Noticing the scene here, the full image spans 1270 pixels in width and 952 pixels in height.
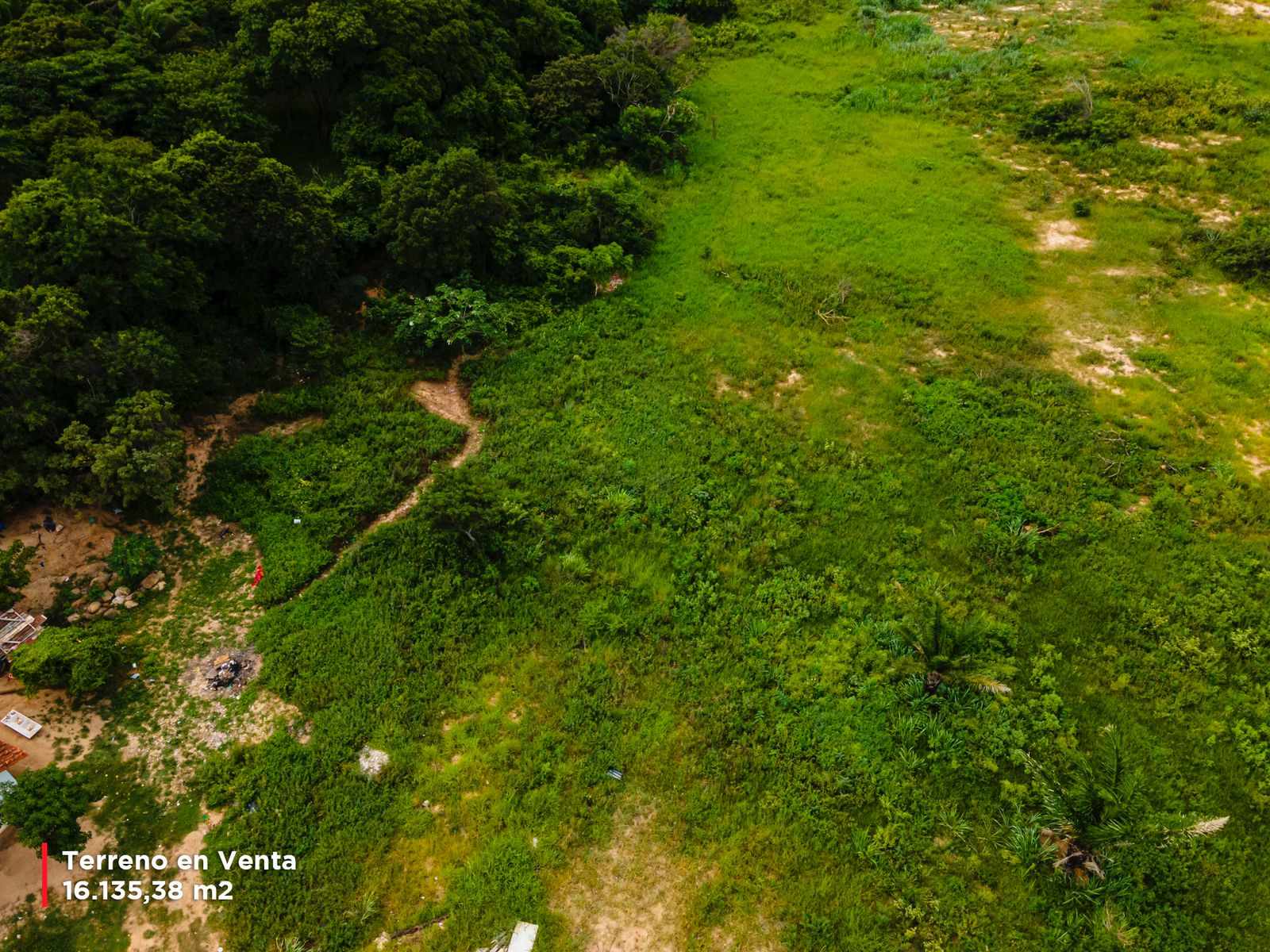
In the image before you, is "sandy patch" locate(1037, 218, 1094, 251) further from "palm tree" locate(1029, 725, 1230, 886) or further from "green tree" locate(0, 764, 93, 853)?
"green tree" locate(0, 764, 93, 853)

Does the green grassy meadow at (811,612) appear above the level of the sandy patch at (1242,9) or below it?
below

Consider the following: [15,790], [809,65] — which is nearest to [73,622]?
[15,790]

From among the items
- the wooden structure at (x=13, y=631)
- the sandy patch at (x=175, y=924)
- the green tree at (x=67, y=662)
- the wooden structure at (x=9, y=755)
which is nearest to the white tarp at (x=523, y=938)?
the sandy patch at (x=175, y=924)

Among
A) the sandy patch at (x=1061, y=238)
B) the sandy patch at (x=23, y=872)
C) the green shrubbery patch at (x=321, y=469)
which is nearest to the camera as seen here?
the sandy patch at (x=23, y=872)

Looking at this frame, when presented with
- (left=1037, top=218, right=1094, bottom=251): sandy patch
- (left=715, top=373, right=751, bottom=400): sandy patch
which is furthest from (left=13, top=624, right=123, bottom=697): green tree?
(left=1037, top=218, right=1094, bottom=251): sandy patch

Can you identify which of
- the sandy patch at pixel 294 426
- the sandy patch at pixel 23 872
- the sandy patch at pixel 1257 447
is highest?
the sandy patch at pixel 1257 447

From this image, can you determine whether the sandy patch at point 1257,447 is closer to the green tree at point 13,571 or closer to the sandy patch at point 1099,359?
the sandy patch at point 1099,359
